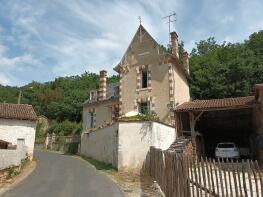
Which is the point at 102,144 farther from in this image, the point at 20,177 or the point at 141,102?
the point at 20,177

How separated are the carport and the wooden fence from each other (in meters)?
11.7

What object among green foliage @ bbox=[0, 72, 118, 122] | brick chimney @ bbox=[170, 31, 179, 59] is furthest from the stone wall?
green foliage @ bbox=[0, 72, 118, 122]

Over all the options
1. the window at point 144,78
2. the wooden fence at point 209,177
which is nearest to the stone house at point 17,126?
the window at point 144,78

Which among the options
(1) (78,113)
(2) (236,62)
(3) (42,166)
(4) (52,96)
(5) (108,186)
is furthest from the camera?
(4) (52,96)

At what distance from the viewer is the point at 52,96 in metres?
63.5

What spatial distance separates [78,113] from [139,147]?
38042 millimetres

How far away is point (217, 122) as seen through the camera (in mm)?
27797

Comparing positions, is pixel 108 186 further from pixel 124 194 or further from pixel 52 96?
pixel 52 96

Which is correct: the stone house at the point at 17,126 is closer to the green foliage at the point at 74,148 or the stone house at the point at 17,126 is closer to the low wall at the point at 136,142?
the low wall at the point at 136,142

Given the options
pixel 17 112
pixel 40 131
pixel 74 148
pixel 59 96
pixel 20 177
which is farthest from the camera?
pixel 59 96

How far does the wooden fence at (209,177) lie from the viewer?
560 centimetres

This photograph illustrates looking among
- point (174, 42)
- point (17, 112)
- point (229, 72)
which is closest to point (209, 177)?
point (17, 112)

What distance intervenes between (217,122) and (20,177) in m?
18.9

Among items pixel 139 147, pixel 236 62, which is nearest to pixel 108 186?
pixel 139 147
